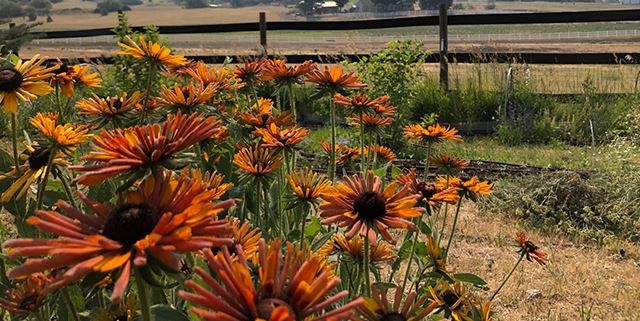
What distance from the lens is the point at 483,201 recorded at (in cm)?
326

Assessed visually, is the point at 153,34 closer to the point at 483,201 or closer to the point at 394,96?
the point at 394,96

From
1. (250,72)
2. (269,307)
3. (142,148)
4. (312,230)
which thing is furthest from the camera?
(250,72)

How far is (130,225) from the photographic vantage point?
52 centimetres

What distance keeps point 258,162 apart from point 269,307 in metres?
0.81

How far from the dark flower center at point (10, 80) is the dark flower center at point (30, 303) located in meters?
0.42

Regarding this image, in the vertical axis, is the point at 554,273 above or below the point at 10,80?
below

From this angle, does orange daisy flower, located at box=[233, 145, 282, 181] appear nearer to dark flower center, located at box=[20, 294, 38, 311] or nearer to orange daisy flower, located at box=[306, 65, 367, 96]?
orange daisy flower, located at box=[306, 65, 367, 96]

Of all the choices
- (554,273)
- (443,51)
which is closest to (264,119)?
(554,273)

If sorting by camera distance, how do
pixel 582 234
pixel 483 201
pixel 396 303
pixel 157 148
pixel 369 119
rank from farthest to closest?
pixel 483 201 < pixel 582 234 < pixel 369 119 < pixel 396 303 < pixel 157 148

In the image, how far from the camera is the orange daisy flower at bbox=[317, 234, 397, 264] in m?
1.22

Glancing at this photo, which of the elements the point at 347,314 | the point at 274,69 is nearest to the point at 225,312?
the point at 347,314

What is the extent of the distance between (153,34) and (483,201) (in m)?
3.25

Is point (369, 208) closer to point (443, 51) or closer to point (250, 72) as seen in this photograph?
point (250, 72)

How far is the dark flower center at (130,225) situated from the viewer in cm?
52
